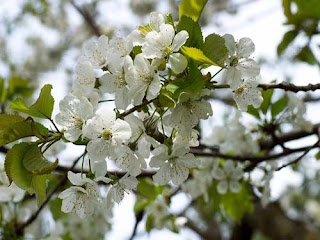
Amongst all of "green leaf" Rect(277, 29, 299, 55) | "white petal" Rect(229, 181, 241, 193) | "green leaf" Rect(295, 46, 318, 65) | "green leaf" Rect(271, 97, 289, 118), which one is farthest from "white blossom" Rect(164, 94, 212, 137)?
"green leaf" Rect(295, 46, 318, 65)

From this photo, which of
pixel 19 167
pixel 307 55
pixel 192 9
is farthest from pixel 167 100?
pixel 307 55

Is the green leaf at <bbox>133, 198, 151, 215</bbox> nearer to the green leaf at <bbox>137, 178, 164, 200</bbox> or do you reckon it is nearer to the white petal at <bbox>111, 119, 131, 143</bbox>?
the green leaf at <bbox>137, 178, 164, 200</bbox>

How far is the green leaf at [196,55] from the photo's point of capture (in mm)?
1033

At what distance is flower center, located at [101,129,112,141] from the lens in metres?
1.04

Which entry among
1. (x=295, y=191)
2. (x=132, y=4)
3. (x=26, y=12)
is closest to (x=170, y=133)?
(x=26, y=12)

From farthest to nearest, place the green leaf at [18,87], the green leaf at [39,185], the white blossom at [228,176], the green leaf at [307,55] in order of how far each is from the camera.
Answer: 1. the green leaf at [18,87]
2. the green leaf at [307,55]
3. the white blossom at [228,176]
4. the green leaf at [39,185]

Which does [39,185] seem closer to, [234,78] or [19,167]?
[19,167]

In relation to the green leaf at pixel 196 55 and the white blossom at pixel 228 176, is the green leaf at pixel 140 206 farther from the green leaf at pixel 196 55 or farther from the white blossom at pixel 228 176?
the green leaf at pixel 196 55

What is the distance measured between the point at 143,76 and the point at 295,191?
5741 mm

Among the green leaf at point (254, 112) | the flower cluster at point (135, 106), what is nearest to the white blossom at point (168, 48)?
the flower cluster at point (135, 106)

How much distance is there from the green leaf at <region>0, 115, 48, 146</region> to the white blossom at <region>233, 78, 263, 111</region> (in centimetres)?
47

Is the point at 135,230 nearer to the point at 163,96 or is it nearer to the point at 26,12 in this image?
the point at 163,96

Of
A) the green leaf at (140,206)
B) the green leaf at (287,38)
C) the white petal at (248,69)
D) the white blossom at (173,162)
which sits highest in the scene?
the white petal at (248,69)

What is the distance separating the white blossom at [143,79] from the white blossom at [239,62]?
Answer: 185mm
